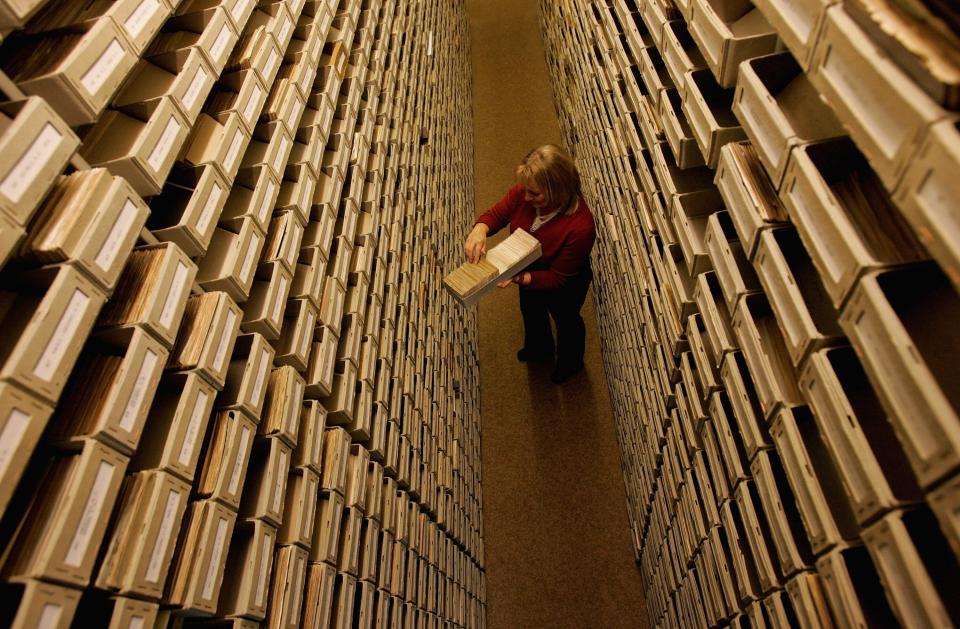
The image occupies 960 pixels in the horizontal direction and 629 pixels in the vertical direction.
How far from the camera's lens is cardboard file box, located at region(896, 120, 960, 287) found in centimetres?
54

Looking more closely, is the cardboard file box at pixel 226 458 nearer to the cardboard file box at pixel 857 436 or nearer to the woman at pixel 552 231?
the cardboard file box at pixel 857 436

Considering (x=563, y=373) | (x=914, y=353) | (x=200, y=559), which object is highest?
(x=563, y=373)

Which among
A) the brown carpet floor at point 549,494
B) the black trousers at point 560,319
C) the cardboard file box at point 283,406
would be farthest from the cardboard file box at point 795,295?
the brown carpet floor at point 549,494

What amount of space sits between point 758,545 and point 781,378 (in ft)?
1.21

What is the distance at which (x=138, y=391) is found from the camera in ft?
2.75

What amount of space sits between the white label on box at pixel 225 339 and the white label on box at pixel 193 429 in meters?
0.06

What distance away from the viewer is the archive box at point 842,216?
0.73 meters

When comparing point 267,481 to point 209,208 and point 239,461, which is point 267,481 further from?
point 209,208

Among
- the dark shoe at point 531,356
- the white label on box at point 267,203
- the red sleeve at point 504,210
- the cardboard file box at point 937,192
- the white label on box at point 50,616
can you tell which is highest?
the red sleeve at point 504,210

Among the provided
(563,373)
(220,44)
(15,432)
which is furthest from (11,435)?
(563,373)

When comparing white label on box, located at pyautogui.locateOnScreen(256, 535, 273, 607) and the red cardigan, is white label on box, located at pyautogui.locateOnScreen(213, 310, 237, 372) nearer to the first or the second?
white label on box, located at pyautogui.locateOnScreen(256, 535, 273, 607)

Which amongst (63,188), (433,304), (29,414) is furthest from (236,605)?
(433,304)

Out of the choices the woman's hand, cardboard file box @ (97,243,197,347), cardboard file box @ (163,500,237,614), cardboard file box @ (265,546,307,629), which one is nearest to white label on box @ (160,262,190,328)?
cardboard file box @ (97,243,197,347)

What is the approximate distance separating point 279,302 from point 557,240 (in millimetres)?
1304
